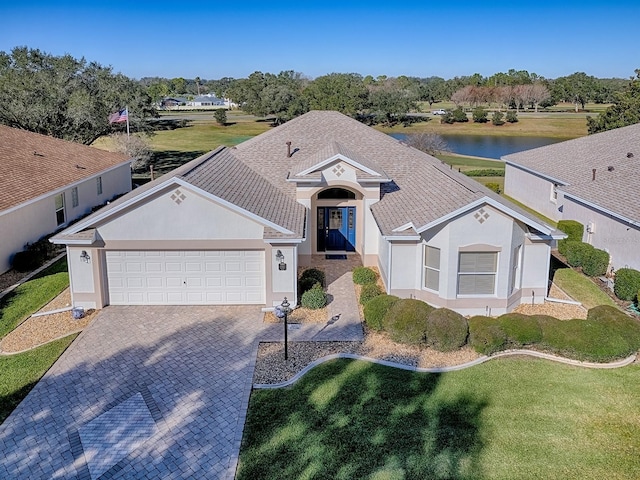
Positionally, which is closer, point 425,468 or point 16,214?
point 425,468

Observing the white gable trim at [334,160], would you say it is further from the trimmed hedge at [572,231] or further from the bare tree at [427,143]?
the bare tree at [427,143]

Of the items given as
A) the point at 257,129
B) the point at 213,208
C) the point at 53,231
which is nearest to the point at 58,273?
the point at 53,231

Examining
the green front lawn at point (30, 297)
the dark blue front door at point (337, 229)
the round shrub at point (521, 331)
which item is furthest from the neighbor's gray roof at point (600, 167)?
the green front lawn at point (30, 297)

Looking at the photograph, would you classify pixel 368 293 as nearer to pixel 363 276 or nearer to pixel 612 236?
pixel 363 276

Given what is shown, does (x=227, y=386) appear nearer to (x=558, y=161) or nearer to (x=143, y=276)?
(x=143, y=276)

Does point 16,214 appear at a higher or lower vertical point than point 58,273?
higher

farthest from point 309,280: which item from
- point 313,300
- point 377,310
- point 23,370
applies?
point 23,370
